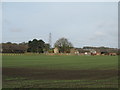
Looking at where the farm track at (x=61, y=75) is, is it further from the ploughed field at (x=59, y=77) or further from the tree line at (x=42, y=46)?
the tree line at (x=42, y=46)

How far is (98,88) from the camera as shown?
27.3 feet

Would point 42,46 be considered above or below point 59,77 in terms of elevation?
above

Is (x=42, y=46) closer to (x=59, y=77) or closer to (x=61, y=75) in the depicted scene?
(x=61, y=75)

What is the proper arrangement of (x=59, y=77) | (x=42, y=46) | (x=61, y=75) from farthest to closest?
(x=42, y=46), (x=61, y=75), (x=59, y=77)

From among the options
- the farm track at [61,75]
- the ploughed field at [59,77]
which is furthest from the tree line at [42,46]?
the farm track at [61,75]

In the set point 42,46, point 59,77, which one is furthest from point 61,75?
point 42,46

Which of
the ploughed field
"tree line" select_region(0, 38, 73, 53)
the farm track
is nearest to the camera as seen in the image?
the ploughed field

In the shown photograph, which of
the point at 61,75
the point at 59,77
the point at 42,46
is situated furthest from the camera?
the point at 42,46

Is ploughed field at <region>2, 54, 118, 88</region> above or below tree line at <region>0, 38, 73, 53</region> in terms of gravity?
below

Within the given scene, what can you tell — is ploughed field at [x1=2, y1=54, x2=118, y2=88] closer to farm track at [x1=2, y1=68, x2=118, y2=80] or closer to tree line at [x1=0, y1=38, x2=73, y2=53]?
farm track at [x1=2, y1=68, x2=118, y2=80]

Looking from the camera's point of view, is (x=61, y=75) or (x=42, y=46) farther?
(x=42, y=46)

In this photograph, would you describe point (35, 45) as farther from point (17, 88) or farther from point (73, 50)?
point (17, 88)

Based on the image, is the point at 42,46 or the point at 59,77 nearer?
the point at 59,77

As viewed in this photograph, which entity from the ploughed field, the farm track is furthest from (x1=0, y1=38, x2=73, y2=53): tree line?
the farm track
